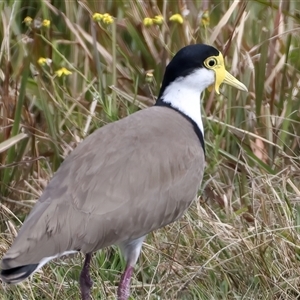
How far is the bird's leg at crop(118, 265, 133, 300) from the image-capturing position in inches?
144

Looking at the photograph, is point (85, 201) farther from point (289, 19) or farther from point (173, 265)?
point (289, 19)

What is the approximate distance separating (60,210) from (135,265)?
26.1 inches

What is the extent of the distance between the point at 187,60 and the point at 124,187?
701 millimetres

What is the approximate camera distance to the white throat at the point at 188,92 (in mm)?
4051

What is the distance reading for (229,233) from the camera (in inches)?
153

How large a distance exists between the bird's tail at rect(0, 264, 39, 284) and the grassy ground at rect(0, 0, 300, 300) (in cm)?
45

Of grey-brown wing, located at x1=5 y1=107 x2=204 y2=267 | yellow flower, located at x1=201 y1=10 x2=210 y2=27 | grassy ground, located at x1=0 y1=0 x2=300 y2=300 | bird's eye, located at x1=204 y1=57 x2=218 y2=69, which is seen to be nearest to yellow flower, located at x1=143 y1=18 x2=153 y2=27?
grassy ground, located at x1=0 y1=0 x2=300 y2=300

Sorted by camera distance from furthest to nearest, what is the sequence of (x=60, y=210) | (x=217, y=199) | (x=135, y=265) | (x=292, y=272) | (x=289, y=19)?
(x=289, y=19) → (x=217, y=199) → (x=135, y=265) → (x=292, y=272) → (x=60, y=210)

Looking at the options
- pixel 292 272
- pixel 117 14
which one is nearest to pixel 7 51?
pixel 117 14

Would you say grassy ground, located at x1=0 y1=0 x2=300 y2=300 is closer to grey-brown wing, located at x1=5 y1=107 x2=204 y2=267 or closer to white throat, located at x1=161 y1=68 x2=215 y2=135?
grey-brown wing, located at x1=5 y1=107 x2=204 y2=267

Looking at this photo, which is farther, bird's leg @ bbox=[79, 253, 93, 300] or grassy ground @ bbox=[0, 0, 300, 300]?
grassy ground @ bbox=[0, 0, 300, 300]

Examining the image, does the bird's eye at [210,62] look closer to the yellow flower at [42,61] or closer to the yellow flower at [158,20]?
the yellow flower at [158,20]

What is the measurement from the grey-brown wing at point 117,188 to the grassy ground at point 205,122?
0.91 ft

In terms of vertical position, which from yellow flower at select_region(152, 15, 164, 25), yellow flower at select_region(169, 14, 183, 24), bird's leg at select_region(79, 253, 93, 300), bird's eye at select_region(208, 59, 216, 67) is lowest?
bird's leg at select_region(79, 253, 93, 300)
